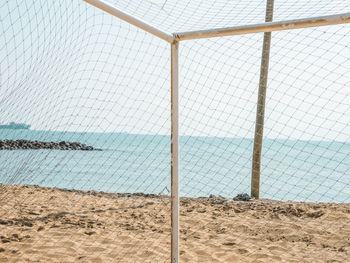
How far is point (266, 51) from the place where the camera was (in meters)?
6.86

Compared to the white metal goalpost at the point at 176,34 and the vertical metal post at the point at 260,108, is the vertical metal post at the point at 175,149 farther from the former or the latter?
the vertical metal post at the point at 260,108

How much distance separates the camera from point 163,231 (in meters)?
4.84

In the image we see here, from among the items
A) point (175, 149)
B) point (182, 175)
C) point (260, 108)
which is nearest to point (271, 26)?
point (175, 149)

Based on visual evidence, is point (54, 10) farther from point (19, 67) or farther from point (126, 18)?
point (126, 18)

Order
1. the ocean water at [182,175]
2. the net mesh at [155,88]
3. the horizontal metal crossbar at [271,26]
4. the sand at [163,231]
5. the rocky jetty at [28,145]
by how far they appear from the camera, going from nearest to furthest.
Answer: the horizontal metal crossbar at [271,26], the net mesh at [155,88], the sand at [163,231], the ocean water at [182,175], the rocky jetty at [28,145]

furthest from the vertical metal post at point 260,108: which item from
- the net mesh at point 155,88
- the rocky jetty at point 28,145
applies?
the rocky jetty at point 28,145

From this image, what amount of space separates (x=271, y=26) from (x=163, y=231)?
10.6 ft

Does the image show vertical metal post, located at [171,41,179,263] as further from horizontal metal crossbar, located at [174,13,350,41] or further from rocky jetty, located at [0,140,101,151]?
rocky jetty, located at [0,140,101,151]

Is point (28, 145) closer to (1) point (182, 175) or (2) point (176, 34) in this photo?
(2) point (176, 34)

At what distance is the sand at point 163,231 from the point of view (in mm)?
3885

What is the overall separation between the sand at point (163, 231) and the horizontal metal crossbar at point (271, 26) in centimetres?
242

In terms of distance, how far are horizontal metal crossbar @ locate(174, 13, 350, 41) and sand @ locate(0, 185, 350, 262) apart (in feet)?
7.94

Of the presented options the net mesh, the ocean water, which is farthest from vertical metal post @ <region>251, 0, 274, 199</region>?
the net mesh

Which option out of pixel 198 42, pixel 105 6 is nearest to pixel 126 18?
pixel 105 6
